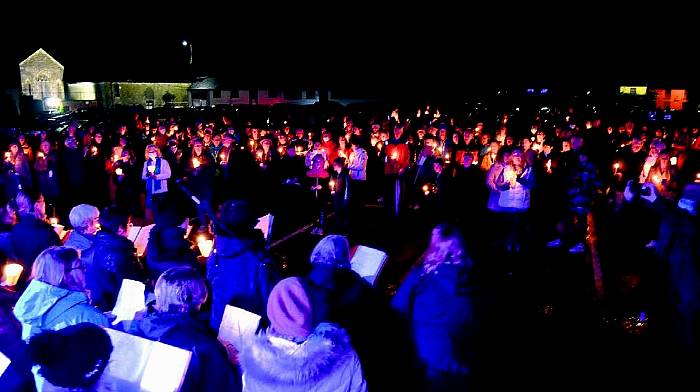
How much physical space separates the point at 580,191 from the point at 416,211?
3516 mm

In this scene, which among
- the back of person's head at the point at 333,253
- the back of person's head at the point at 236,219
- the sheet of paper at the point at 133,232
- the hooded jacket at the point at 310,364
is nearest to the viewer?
the hooded jacket at the point at 310,364

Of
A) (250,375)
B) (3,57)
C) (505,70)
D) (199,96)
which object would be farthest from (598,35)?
(250,375)

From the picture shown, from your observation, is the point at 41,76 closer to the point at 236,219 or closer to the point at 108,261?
the point at 108,261

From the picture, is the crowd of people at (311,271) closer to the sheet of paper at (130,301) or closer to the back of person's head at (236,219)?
the back of person's head at (236,219)

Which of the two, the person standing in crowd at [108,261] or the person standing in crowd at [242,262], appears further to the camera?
the person standing in crowd at [108,261]

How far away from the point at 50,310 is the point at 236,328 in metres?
1.12

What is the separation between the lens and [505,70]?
186ft

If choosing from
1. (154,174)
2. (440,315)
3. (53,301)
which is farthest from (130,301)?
(154,174)

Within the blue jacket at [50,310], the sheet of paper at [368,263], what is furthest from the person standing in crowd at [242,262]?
the blue jacket at [50,310]

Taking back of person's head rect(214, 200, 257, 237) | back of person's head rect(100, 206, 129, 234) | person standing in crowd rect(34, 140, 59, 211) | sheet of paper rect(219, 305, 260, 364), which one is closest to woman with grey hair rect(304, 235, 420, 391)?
sheet of paper rect(219, 305, 260, 364)

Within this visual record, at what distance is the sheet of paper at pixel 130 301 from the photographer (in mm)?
3891

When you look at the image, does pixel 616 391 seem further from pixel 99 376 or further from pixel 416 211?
pixel 416 211

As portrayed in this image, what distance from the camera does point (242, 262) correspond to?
4164 mm

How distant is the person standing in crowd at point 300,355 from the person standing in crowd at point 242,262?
1409 mm
